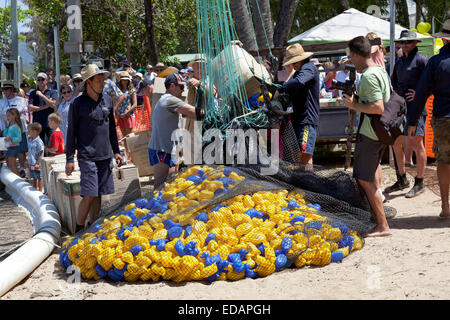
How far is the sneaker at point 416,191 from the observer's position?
7.41m

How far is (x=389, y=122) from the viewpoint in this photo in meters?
5.58

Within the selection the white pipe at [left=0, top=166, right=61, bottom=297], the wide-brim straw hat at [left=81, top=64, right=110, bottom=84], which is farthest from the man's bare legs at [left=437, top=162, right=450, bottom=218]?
the white pipe at [left=0, top=166, right=61, bottom=297]

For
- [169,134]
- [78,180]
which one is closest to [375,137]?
[169,134]

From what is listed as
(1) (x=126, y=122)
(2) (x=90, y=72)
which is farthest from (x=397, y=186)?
(1) (x=126, y=122)

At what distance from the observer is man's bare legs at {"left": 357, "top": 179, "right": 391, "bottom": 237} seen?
18.7 ft

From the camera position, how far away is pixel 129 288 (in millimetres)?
4738

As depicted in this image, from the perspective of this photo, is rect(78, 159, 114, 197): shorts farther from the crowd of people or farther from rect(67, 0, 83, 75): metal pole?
rect(67, 0, 83, 75): metal pole

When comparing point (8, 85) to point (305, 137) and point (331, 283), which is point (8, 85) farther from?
point (331, 283)

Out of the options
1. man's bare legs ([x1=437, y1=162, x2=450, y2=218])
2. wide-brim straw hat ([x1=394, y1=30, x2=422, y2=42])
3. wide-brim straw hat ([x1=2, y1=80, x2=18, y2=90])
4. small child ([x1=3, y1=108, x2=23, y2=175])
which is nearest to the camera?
man's bare legs ([x1=437, y1=162, x2=450, y2=218])

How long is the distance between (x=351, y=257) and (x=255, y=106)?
2182mm

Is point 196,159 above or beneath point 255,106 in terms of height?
beneath

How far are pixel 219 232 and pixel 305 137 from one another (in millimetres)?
1919

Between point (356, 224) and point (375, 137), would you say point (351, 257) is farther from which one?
point (375, 137)

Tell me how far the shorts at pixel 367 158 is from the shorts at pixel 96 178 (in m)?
2.65
